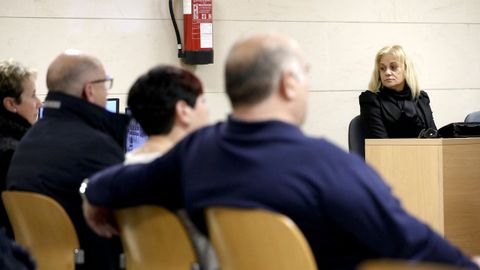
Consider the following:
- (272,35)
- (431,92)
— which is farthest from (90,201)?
(431,92)

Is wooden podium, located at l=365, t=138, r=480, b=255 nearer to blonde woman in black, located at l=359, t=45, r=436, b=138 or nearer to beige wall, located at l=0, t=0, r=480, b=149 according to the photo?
blonde woman in black, located at l=359, t=45, r=436, b=138

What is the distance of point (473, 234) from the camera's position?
381 centimetres

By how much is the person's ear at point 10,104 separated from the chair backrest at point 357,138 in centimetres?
210

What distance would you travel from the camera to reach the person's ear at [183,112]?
228 cm

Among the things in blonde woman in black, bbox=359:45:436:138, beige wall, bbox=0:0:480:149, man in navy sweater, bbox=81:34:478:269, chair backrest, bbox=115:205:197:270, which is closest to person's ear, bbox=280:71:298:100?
man in navy sweater, bbox=81:34:478:269

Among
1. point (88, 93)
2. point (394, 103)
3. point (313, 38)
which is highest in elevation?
point (313, 38)

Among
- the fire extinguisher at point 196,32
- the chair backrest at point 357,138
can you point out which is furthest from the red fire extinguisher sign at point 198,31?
the chair backrest at point 357,138

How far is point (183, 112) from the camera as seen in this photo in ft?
7.48

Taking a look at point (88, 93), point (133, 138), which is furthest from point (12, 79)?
point (88, 93)

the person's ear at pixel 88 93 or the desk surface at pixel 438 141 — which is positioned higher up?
the person's ear at pixel 88 93

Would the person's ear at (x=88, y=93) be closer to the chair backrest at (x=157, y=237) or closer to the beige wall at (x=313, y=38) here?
the chair backrest at (x=157, y=237)

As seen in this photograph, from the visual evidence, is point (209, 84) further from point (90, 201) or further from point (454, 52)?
point (90, 201)

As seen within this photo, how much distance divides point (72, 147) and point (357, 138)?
2530 mm

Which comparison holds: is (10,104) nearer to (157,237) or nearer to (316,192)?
(157,237)
